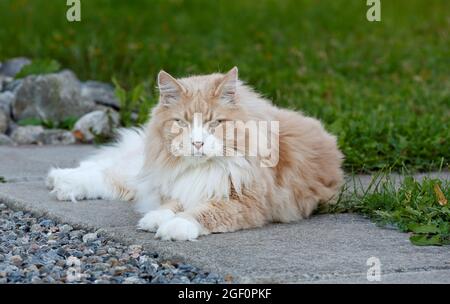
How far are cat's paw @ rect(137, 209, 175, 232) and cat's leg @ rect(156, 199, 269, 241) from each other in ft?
0.25

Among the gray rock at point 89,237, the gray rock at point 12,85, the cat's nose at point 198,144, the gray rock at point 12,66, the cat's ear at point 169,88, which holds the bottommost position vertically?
the gray rock at point 89,237

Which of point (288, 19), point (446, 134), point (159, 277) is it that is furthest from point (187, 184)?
point (288, 19)

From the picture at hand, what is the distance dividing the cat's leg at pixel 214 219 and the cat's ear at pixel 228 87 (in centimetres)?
58

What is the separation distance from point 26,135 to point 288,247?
3862 mm

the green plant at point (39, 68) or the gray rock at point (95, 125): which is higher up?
the green plant at point (39, 68)

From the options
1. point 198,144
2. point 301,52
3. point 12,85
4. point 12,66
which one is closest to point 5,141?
point 12,85

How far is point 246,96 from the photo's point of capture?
191 inches

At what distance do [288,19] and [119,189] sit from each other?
7.06m

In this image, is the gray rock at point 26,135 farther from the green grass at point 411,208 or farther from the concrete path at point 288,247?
the green grass at point 411,208

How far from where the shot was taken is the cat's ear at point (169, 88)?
4.62 meters

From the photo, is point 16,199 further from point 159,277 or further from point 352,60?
point 352,60

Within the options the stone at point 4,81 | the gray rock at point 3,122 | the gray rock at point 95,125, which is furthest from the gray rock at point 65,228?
the stone at point 4,81

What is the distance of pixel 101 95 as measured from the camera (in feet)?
26.6

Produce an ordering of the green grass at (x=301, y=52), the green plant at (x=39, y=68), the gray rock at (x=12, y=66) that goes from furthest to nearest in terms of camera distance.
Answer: the gray rock at (x=12, y=66) < the green plant at (x=39, y=68) < the green grass at (x=301, y=52)
